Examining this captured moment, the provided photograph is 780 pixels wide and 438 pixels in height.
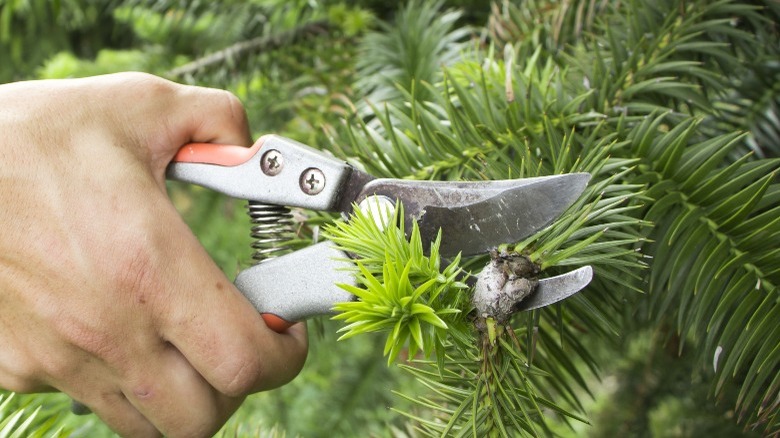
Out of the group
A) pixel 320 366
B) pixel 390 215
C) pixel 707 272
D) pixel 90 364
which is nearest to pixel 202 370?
pixel 90 364

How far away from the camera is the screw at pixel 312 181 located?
0.58 metres

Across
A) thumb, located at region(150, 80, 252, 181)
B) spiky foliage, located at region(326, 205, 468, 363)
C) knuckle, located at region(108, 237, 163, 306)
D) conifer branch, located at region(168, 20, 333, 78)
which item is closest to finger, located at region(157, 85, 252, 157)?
thumb, located at region(150, 80, 252, 181)

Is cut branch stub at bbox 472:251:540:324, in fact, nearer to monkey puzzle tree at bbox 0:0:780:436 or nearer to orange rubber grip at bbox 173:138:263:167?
monkey puzzle tree at bbox 0:0:780:436

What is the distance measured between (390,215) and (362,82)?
1.23 feet

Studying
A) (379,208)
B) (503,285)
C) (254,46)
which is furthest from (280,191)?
(254,46)

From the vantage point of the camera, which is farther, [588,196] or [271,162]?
[271,162]

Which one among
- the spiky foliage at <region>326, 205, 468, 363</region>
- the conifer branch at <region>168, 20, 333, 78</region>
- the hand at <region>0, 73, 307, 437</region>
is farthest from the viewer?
the conifer branch at <region>168, 20, 333, 78</region>

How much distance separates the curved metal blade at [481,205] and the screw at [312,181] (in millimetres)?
45

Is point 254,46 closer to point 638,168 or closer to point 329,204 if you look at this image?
point 329,204

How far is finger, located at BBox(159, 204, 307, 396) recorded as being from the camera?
1.89 ft

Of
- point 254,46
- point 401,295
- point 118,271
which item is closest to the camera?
point 401,295

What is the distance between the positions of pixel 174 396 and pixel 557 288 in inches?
13.1

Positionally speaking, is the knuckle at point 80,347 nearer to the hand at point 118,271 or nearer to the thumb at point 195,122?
the hand at point 118,271

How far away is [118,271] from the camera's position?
1.79ft
